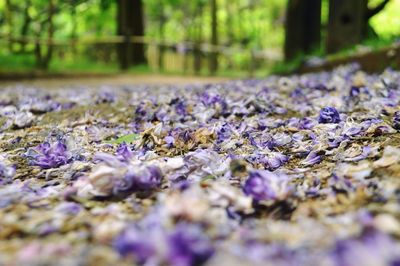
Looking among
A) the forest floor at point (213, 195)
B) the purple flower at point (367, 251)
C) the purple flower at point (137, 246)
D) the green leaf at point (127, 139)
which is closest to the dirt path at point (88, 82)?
the green leaf at point (127, 139)

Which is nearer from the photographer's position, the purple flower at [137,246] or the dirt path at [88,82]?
the purple flower at [137,246]

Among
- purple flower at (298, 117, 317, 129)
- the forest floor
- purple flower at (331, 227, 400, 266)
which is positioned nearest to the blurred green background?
purple flower at (298, 117, 317, 129)

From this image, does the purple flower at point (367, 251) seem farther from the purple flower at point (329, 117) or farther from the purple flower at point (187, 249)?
the purple flower at point (329, 117)

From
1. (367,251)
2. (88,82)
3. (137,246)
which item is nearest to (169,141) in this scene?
(137,246)

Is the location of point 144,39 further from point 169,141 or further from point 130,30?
point 169,141

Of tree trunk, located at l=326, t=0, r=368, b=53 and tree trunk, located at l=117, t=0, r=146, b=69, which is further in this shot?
tree trunk, located at l=117, t=0, r=146, b=69

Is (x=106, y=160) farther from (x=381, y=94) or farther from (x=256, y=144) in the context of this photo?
(x=381, y=94)

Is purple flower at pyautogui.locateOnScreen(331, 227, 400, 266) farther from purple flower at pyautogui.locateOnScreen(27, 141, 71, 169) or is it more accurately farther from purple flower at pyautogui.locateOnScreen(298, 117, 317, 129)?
purple flower at pyautogui.locateOnScreen(298, 117, 317, 129)
